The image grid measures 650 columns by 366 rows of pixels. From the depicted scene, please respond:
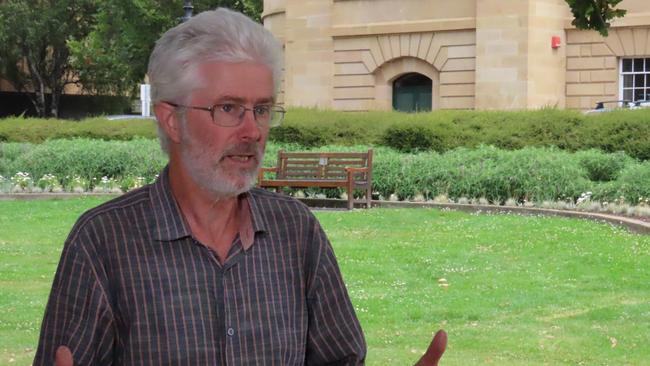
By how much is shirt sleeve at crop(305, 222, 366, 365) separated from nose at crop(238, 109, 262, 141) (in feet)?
1.07

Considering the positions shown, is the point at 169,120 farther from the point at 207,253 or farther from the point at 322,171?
the point at 322,171

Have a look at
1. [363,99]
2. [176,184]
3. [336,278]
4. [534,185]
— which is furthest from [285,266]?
[363,99]

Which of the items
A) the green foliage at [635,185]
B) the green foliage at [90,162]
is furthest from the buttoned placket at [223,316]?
the green foliage at [90,162]

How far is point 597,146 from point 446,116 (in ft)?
11.9

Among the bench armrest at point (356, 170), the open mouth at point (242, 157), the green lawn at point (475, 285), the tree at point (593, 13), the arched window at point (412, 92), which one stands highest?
the arched window at point (412, 92)

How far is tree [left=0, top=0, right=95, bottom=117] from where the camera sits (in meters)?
65.4

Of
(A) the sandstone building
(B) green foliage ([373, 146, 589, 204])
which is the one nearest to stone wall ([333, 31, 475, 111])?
(A) the sandstone building

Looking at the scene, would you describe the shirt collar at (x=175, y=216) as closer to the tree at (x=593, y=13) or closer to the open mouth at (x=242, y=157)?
the open mouth at (x=242, y=157)

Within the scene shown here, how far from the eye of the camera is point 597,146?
26.0m

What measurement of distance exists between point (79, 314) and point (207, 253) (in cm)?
34

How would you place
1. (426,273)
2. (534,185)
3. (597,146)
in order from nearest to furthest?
1. (426,273)
2. (534,185)
3. (597,146)

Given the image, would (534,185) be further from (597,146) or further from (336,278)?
(336,278)

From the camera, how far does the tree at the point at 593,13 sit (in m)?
8.59

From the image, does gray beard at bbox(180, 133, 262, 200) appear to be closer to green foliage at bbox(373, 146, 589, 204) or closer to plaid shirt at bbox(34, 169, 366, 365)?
plaid shirt at bbox(34, 169, 366, 365)
